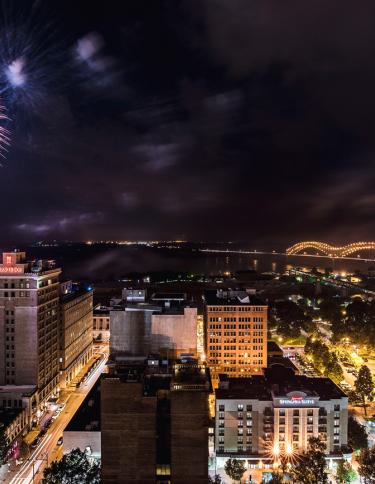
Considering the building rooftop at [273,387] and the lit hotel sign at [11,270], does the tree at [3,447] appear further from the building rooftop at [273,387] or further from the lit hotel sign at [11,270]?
the building rooftop at [273,387]

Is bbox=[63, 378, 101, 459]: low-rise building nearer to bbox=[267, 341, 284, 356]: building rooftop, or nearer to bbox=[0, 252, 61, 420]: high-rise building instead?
bbox=[0, 252, 61, 420]: high-rise building

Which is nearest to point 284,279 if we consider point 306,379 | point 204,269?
point 204,269

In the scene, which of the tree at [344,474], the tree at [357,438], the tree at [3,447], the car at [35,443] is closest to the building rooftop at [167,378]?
the tree at [3,447]

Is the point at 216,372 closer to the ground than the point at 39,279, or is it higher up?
closer to the ground

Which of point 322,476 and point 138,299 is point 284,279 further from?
point 322,476

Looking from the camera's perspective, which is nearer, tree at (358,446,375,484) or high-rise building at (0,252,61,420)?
tree at (358,446,375,484)

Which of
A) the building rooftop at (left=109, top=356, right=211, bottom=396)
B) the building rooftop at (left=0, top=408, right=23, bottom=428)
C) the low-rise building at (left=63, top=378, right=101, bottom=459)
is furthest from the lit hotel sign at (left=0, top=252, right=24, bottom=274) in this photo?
the building rooftop at (left=109, top=356, right=211, bottom=396)

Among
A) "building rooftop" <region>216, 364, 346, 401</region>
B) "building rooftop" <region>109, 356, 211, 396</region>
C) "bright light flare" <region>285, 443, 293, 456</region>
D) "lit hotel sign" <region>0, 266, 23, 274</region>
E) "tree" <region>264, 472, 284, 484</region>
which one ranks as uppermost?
"lit hotel sign" <region>0, 266, 23, 274</region>
